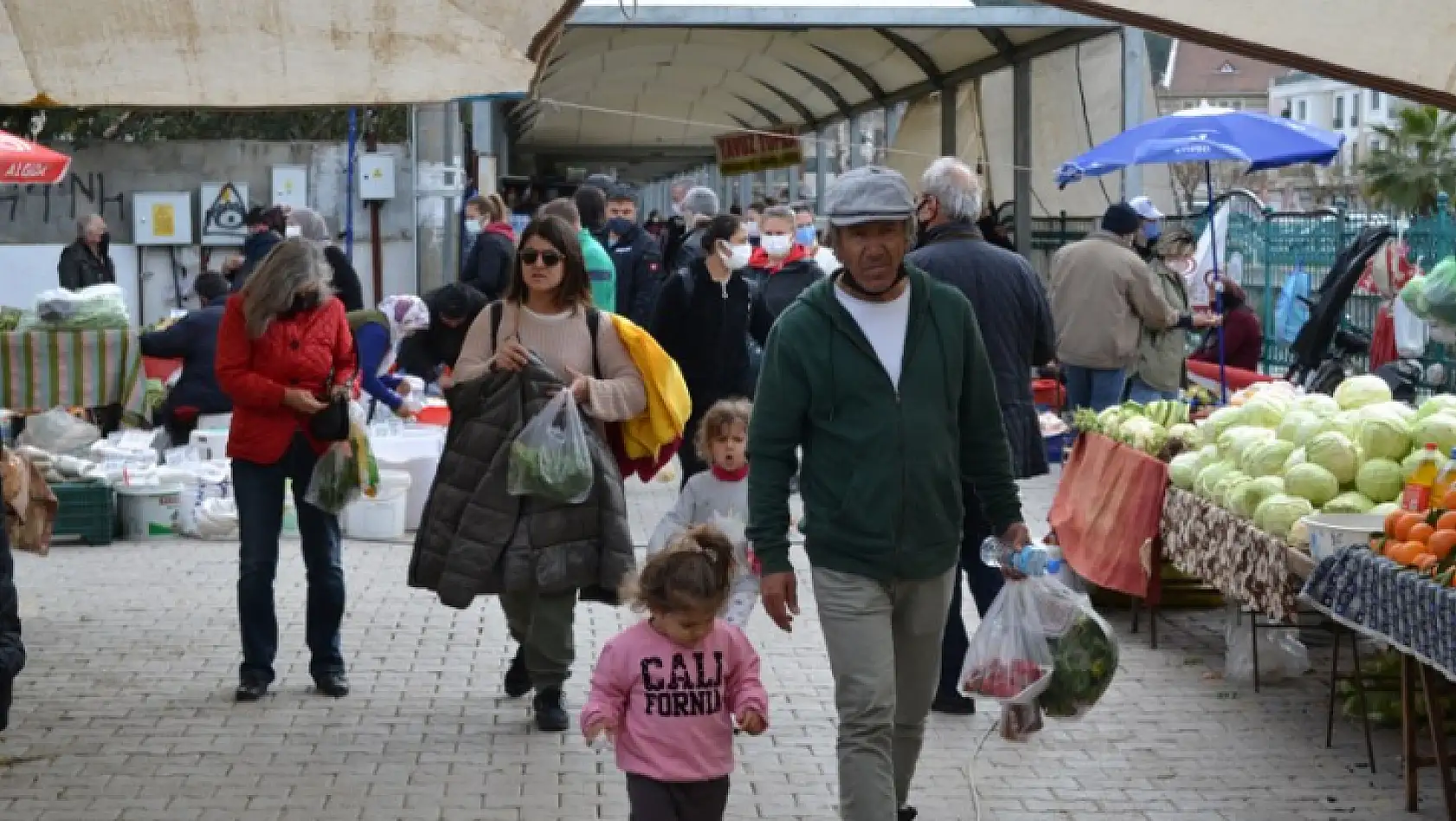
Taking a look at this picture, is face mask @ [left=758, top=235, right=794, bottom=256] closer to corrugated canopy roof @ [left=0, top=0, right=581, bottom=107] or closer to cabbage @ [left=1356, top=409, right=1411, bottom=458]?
cabbage @ [left=1356, top=409, right=1411, bottom=458]

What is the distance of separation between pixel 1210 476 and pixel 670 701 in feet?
13.8

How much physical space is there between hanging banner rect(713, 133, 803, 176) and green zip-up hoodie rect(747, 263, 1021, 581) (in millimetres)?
26883

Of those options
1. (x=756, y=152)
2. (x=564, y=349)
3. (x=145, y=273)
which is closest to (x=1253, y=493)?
(x=564, y=349)

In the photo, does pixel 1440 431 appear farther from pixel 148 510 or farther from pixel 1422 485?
pixel 148 510

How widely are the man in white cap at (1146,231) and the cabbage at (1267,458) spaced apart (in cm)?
636

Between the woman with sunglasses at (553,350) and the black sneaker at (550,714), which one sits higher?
the woman with sunglasses at (553,350)

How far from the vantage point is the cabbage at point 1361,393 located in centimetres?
840

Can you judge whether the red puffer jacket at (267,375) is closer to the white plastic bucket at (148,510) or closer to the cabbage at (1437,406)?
the cabbage at (1437,406)

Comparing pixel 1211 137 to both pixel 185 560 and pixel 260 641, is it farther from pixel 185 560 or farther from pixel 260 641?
pixel 260 641

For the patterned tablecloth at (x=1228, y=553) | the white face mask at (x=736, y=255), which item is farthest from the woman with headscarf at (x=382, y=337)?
the patterned tablecloth at (x=1228, y=553)

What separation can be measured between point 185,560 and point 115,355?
1.46m

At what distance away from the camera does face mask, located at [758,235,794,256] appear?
1117cm

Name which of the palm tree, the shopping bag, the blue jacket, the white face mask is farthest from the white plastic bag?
the palm tree

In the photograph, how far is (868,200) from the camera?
201 inches
